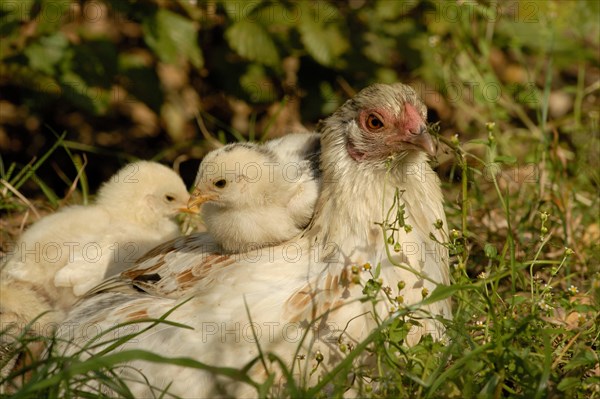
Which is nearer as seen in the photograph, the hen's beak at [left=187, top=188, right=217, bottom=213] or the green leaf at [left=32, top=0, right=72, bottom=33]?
the hen's beak at [left=187, top=188, right=217, bottom=213]

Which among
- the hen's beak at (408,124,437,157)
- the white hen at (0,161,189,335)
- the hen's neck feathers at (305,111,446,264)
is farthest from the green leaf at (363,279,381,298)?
the white hen at (0,161,189,335)

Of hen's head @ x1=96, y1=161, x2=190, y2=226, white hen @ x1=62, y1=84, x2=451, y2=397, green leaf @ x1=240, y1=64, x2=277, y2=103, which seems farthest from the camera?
green leaf @ x1=240, y1=64, x2=277, y2=103

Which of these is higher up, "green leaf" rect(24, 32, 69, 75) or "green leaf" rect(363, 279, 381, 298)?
"green leaf" rect(24, 32, 69, 75)

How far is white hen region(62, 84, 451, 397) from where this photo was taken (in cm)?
304

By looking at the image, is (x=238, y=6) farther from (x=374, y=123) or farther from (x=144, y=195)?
(x=374, y=123)

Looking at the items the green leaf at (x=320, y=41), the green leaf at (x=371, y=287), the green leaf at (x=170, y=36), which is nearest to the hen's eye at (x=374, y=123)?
the green leaf at (x=371, y=287)

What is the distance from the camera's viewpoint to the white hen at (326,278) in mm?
3041

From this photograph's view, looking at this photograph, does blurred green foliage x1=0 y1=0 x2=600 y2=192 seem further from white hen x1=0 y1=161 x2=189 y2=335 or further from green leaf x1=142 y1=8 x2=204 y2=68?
white hen x1=0 y1=161 x2=189 y2=335

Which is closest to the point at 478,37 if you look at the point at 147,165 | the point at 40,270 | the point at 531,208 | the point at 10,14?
the point at 531,208

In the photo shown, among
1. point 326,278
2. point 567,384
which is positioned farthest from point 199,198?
point 567,384

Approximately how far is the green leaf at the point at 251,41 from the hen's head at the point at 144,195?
1.17 meters

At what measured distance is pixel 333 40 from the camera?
557cm

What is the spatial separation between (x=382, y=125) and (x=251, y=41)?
2439 millimetres

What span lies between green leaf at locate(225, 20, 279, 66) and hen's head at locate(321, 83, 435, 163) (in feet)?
7.28
